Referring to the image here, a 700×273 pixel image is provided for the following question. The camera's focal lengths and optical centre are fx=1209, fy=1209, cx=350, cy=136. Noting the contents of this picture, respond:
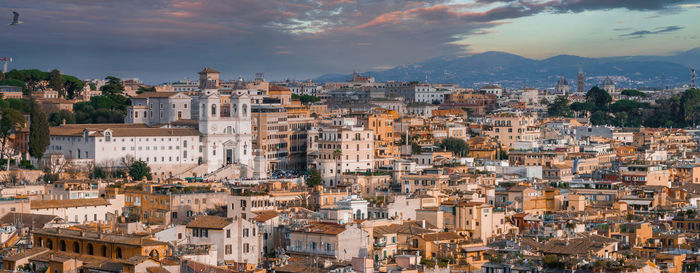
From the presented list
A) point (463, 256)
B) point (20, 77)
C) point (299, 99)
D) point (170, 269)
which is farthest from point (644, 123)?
point (170, 269)

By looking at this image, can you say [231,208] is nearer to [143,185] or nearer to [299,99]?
[143,185]

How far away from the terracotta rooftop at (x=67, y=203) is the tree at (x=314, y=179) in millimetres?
12989

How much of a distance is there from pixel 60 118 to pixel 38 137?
11933 millimetres

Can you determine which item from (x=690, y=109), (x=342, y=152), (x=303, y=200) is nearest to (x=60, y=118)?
(x=342, y=152)

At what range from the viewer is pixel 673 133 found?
78.3 m

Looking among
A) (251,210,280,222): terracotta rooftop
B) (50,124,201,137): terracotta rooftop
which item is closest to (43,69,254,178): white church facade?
(50,124,201,137): terracotta rooftop

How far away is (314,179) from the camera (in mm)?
53344

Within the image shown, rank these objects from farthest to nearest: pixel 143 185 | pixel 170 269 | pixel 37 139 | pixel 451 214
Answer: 1. pixel 37 139
2. pixel 143 185
3. pixel 451 214
4. pixel 170 269

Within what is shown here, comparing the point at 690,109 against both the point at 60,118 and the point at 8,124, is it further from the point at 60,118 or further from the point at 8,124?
the point at 8,124

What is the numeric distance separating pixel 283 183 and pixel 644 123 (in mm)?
51285

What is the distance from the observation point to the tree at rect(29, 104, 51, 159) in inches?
2211

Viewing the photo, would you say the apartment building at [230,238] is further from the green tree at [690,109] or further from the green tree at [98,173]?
the green tree at [690,109]

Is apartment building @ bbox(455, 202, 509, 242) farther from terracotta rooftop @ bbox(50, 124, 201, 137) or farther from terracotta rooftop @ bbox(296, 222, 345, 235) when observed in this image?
terracotta rooftop @ bbox(50, 124, 201, 137)

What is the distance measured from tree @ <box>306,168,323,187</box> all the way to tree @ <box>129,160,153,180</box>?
735cm
